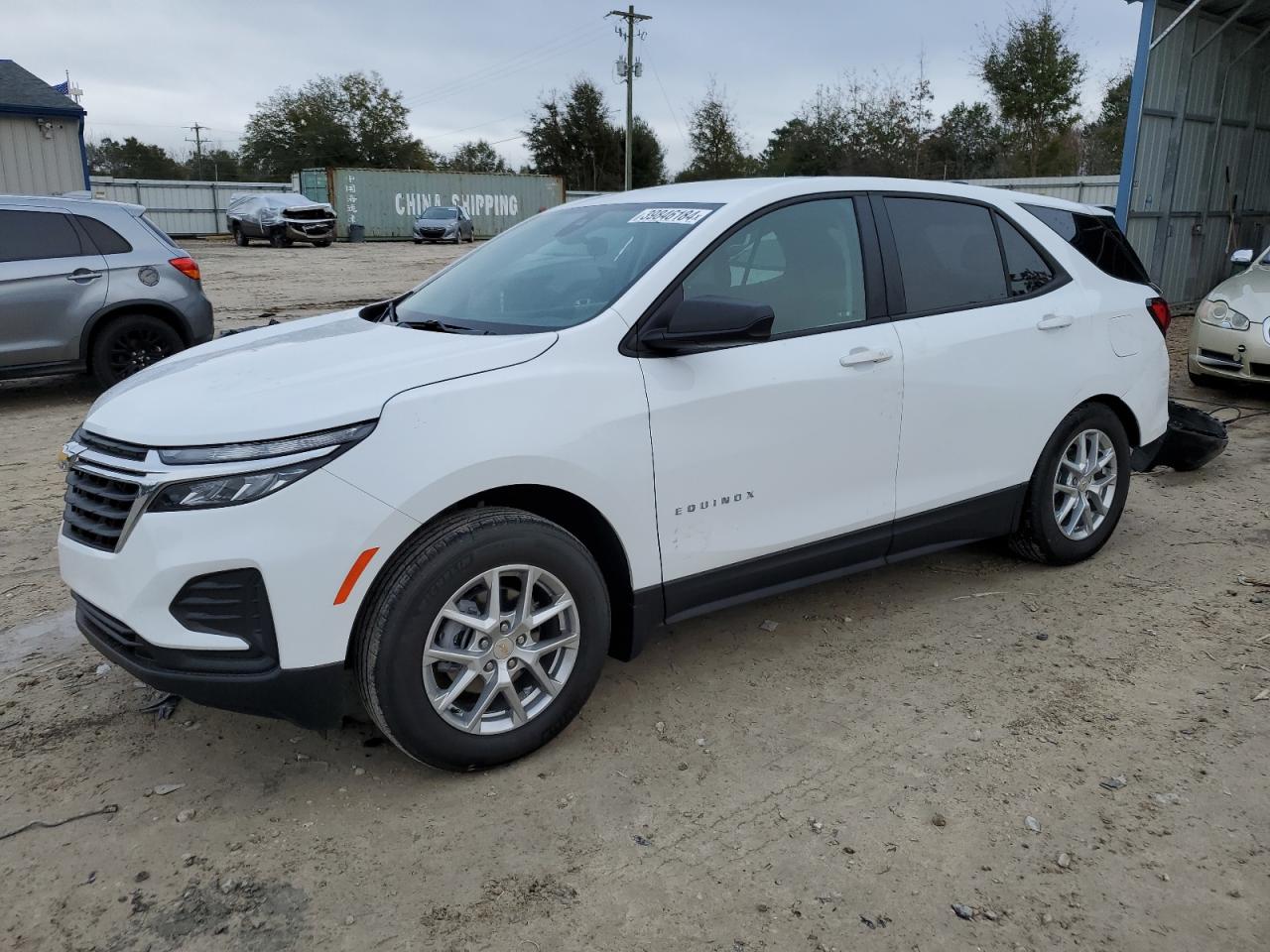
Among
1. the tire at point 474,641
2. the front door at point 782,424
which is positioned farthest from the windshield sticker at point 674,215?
the tire at point 474,641

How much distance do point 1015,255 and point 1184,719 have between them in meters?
2.04

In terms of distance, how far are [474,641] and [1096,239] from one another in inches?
140

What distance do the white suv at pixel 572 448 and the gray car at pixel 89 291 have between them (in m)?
5.31

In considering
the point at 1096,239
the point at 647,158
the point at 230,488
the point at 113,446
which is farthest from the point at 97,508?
the point at 647,158

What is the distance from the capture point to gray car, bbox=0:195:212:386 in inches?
314

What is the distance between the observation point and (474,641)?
2.94m

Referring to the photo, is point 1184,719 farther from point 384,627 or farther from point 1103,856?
point 384,627

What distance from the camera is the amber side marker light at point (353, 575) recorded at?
268 cm

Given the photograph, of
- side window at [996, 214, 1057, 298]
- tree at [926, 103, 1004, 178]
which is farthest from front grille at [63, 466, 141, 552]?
tree at [926, 103, 1004, 178]

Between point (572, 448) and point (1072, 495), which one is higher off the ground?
point (572, 448)

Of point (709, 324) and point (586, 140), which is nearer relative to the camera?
point (709, 324)

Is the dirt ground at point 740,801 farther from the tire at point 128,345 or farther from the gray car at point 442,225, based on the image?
the gray car at point 442,225

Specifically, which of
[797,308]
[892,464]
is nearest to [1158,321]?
[892,464]

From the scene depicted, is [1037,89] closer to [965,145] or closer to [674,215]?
[965,145]
